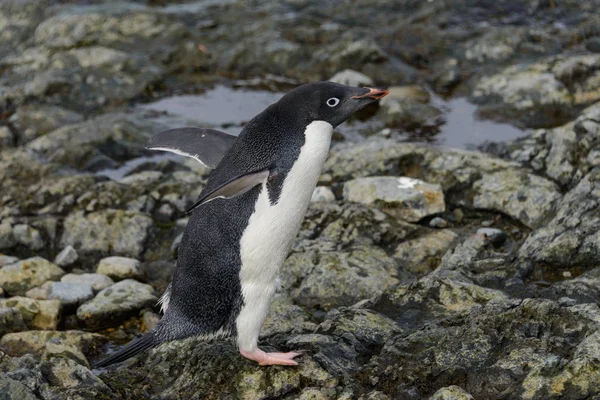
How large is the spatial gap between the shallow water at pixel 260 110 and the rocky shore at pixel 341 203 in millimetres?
108

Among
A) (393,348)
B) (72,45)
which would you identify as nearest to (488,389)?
(393,348)

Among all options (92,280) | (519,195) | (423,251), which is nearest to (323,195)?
(423,251)

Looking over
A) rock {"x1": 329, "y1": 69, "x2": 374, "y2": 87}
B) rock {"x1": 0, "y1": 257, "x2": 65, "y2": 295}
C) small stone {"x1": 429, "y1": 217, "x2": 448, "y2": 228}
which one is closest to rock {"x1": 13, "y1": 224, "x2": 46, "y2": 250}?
rock {"x1": 0, "y1": 257, "x2": 65, "y2": 295}

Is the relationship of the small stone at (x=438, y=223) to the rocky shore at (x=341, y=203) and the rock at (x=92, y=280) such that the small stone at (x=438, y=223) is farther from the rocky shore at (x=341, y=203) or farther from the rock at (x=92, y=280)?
the rock at (x=92, y=280)

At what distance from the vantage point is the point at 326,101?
3.74 metres

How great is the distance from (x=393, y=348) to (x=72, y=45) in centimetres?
738

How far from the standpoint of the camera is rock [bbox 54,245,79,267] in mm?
5668

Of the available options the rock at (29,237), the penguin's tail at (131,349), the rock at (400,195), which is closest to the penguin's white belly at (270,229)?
the penguin's tail at (131,349)

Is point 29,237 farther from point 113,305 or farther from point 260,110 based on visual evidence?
point 260,110

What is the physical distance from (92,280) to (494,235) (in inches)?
106

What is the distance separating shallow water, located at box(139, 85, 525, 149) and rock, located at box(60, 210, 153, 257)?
5.88 ft

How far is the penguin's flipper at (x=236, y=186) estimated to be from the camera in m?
3.41

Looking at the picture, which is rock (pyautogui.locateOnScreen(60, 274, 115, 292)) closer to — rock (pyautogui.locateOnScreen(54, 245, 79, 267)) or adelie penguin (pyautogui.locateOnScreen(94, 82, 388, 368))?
rock (pyautogui.locateOnScreen(54, 245, 79, 267))

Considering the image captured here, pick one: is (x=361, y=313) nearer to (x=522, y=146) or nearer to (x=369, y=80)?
(x=522, y=146)
